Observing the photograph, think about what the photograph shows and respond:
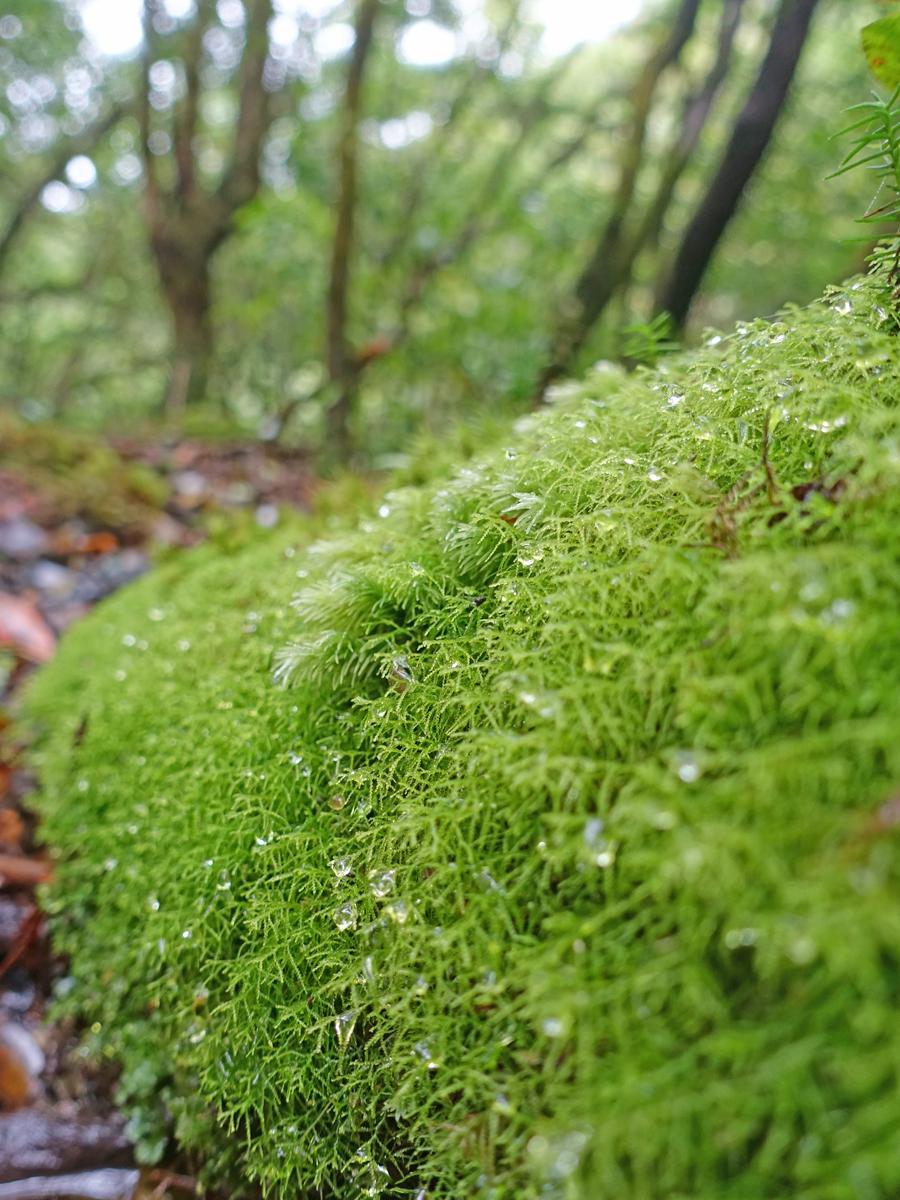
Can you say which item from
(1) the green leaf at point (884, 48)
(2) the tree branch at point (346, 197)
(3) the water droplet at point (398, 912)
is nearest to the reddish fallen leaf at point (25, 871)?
(3) the water droplet at point (398, 912)

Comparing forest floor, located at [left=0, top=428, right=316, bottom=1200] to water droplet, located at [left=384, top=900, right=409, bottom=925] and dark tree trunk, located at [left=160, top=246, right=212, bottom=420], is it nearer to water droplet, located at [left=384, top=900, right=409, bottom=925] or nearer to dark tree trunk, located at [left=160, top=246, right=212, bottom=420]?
water droplet, located at [left=384, top=900, right=409, bottom=925]

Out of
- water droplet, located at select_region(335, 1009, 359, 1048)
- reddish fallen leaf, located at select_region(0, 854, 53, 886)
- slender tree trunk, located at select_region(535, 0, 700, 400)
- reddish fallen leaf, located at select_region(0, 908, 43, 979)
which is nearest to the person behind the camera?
water droplet, located at select_region(335, 1009, 359, 1048)

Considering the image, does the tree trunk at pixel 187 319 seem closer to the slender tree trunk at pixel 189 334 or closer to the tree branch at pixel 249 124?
the slender tree trunk at pixel 189 334

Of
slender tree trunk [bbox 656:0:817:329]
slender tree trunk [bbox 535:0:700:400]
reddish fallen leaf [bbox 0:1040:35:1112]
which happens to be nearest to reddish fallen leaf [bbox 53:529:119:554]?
slender tree trunk [bbox 535:0:700:400]

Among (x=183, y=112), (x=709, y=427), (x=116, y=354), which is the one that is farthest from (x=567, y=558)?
(x=116, y=354)

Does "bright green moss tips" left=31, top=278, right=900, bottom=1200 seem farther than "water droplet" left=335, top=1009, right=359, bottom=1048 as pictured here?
No

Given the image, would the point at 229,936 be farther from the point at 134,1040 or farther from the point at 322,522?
the point at 322,522

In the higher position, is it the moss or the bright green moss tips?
the moss

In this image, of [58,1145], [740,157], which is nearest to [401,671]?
[58,1145]

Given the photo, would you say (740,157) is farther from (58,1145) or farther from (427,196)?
(427,196)
